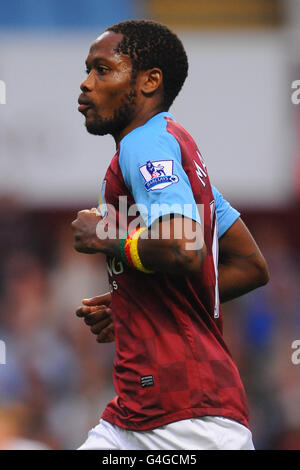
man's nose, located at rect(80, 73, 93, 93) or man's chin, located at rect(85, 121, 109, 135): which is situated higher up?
man's nose, located at rect(80, 73, 93, 93)

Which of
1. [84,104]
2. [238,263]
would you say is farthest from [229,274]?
[84,104]

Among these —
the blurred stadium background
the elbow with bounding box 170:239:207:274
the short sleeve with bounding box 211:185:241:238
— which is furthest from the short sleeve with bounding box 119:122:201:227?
the blurred stadium background

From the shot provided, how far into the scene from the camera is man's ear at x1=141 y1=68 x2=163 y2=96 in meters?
3.89

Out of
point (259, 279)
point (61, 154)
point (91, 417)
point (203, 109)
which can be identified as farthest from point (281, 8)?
point (259, 279)

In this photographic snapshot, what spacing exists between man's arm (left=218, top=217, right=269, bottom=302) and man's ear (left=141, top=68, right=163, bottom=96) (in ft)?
2.60

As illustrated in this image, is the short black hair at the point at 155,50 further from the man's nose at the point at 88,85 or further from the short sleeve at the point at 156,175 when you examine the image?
the short sleeve at the point at 156,175

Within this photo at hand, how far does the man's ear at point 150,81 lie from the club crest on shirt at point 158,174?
499 millimetres

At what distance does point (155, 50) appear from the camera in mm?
3918

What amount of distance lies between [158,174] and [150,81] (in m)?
0.60

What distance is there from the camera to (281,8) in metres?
15.9

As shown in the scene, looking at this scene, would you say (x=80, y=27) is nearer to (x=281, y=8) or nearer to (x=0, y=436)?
(x=281, y=8)

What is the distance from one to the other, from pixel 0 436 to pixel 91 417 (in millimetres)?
2648

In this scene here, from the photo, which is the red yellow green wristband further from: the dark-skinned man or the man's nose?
the man's nose

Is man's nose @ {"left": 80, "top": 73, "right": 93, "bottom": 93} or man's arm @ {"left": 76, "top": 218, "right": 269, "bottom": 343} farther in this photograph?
man's arm @ {"left": 76, "top": 218, "right": 269, "bottom": 343}
